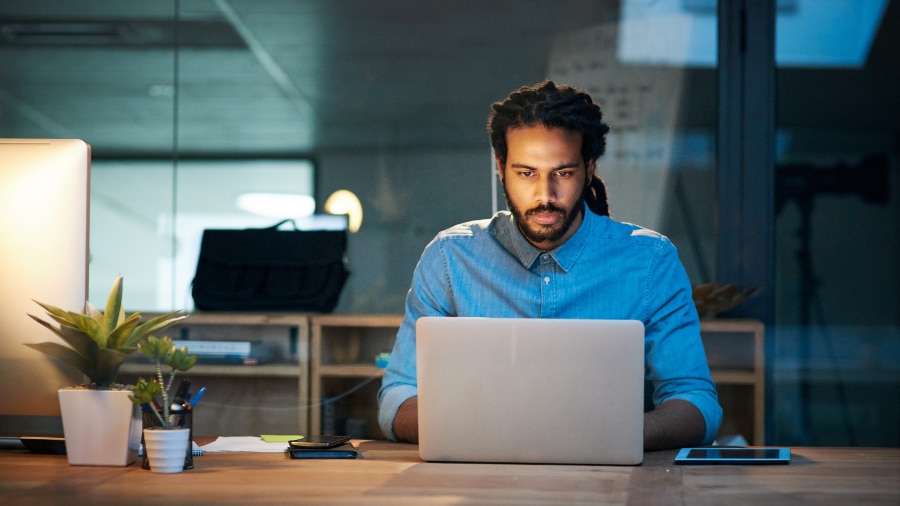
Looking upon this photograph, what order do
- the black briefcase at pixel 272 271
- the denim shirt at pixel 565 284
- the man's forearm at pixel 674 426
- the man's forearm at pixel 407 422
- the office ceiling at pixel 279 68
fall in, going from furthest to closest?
1. the office ceiling at pixel 279 68
2. the black briefcase at pixel 272 271
3. the denim shirt at pixel 565 284
4. the man's forearm at pixel 407 422
5. the man's forearm at pixel 674 426

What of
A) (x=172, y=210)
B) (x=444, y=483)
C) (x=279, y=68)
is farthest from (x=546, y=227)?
(x=172, y=210)

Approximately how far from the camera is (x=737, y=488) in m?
1.44

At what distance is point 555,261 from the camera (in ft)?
7.45

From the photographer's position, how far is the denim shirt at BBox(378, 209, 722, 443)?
219cm

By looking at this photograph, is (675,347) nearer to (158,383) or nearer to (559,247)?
(559,247)

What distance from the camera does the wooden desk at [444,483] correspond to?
1383mm

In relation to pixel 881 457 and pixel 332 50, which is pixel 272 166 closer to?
pixel 332 50

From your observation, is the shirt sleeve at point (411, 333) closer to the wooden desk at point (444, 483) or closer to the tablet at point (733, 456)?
the wooden desk at point (444, 483)

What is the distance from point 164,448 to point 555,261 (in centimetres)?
98

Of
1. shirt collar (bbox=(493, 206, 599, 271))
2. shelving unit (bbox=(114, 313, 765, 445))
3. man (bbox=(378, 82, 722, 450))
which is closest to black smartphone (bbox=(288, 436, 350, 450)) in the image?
man (bbox=(378, 82, 722, 450))

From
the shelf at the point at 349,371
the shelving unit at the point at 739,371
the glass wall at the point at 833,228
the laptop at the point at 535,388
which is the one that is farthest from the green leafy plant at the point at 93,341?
the glass wall at the point at 833,228

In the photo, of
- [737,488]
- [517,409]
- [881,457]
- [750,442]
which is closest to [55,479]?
[517,409]

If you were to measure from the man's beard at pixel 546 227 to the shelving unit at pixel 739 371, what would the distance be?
1.28m

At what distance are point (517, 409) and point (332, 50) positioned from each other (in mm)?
2595
